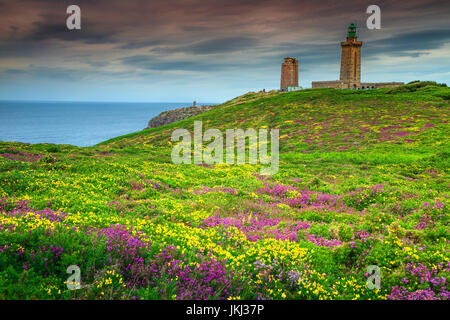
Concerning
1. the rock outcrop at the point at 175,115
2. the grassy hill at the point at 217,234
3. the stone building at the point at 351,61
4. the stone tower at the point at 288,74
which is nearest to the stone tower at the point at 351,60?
the stone building at the point at 351,61

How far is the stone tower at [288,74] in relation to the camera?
148500mm

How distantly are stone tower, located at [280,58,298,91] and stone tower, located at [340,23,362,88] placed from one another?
25.0 metres

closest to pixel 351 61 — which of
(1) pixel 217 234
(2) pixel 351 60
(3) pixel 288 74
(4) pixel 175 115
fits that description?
(2) pixel 351 60

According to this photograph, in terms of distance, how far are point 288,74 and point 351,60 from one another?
32171 mm

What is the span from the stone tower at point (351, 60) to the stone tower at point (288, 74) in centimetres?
2499

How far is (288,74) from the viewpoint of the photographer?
148750 mm

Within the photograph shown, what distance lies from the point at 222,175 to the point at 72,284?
1732cm

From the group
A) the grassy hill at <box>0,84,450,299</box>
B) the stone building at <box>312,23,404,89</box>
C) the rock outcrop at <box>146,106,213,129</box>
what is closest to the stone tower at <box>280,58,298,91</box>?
the stone building at <box>312,23,404,89</box>

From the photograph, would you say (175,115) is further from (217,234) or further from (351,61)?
(217,234)

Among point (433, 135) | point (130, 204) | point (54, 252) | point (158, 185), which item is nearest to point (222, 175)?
point (158, 185)

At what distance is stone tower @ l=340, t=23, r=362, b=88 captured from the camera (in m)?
137

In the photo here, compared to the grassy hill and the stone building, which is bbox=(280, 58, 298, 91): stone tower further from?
the grassy hill

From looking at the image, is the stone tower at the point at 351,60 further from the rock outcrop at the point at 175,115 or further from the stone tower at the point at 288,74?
the rock outcrop at the point at 175,115
